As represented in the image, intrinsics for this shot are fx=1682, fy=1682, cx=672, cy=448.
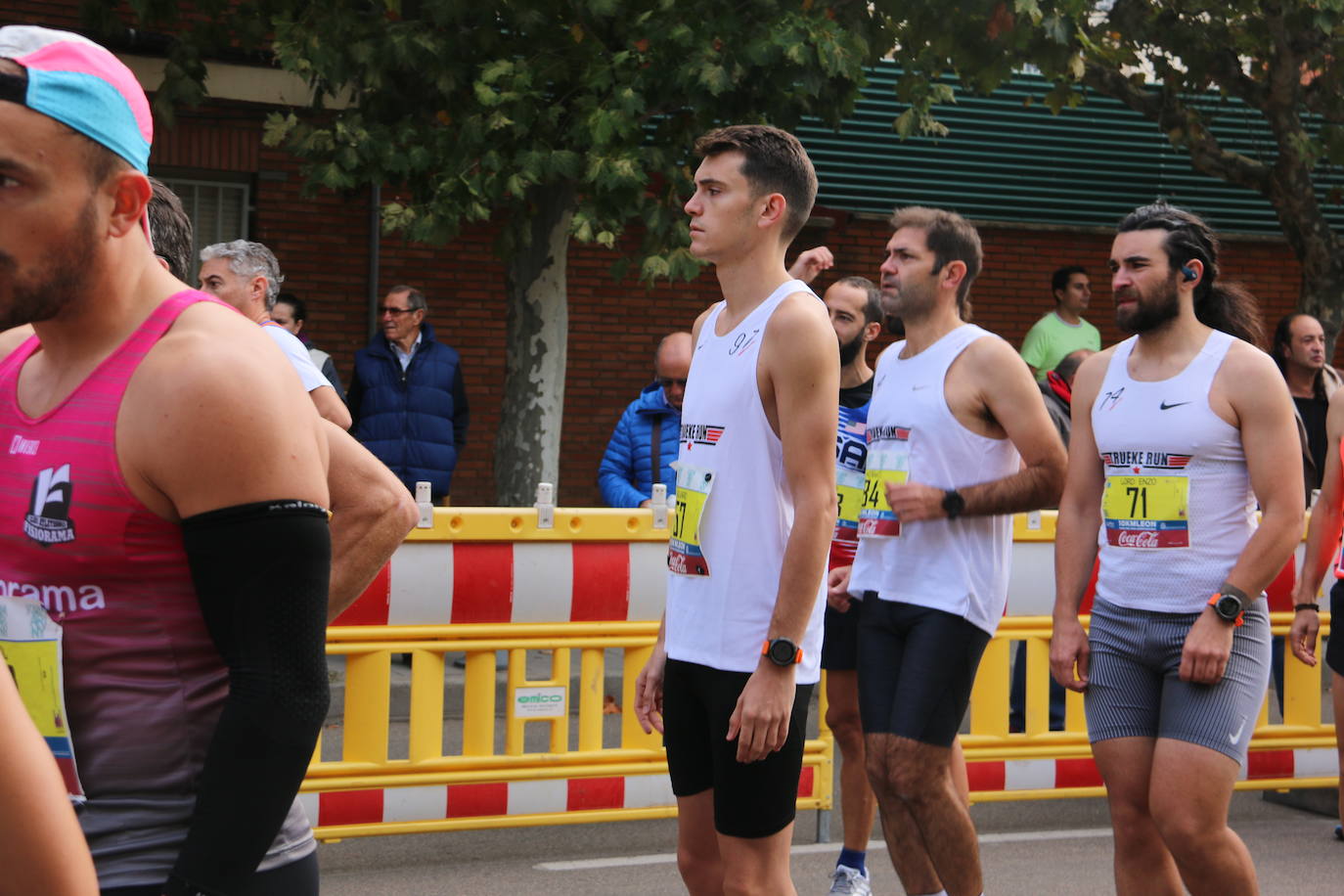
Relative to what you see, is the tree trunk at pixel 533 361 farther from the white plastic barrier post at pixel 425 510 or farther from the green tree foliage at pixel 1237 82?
the white plastic barrier post at pixel 425 510

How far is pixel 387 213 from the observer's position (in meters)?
10.2

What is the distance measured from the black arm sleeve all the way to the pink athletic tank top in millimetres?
75

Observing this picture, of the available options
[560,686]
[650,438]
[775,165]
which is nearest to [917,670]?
[775,165]

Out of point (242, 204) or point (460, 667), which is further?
point (242, 204)

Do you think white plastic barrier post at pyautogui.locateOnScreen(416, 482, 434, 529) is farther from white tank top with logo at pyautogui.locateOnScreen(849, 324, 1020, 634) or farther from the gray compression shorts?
the gray compression shorts

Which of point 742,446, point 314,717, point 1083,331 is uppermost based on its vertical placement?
point 1083,331

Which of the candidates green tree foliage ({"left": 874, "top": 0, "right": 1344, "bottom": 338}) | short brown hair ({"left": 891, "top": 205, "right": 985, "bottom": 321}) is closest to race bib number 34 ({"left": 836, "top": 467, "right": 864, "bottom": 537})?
short brown hair ({"left": 891, "top": 205, "right": 985, "bottom": 321})

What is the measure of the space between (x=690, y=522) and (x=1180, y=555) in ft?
4.66

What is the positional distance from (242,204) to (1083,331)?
6979 mm

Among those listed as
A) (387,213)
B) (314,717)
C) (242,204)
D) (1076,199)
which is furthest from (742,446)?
(1076,199)

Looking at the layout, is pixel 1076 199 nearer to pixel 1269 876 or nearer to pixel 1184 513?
pixel 1269 876

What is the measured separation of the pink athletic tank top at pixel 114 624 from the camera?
1.79 meters

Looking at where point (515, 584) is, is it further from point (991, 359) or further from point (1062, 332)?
point (1062, 332)

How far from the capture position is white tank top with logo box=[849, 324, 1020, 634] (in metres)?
4.85
